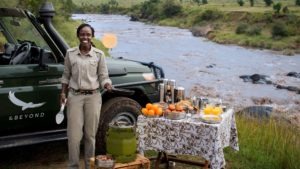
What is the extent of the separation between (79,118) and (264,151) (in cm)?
314

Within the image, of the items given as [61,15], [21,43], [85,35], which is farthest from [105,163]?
[61,15]

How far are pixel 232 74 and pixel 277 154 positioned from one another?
2255 cm

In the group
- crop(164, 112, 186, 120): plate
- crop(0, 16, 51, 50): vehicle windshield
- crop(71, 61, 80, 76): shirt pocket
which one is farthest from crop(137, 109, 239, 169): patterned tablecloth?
crop(0, 16, 51, 50): vehicle windshield

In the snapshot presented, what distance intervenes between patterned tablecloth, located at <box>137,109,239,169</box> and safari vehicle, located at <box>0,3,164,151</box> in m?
0.74

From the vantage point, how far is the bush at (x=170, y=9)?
7950 centimetres

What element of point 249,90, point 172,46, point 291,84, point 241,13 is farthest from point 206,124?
point 241,13

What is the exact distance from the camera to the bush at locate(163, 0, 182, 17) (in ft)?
261

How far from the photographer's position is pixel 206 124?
16.7ft

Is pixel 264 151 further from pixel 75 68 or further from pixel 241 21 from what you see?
pixel 241 21

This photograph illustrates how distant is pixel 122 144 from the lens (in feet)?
15.7

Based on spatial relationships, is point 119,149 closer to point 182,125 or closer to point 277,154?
point 182,125

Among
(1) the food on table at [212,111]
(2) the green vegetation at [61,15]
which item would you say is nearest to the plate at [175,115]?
(1) the food on table at [212,111]

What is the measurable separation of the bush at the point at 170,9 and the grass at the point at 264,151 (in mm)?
72224

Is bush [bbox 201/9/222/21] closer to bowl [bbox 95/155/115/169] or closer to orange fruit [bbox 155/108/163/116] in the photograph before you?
orange fruit [bbox 155/108/163/116]
